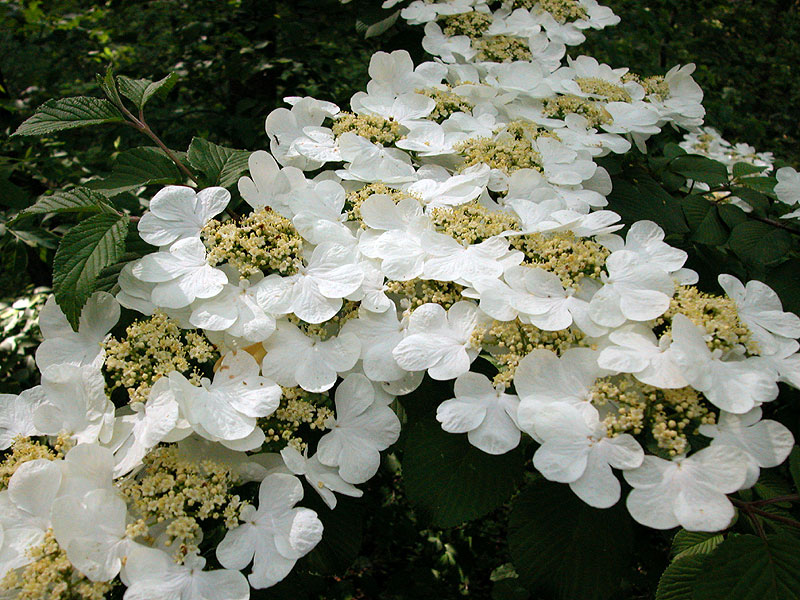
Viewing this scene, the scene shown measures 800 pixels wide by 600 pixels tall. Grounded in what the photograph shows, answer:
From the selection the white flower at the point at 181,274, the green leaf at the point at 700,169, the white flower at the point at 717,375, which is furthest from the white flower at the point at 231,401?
the green leaf at the point at 700,169

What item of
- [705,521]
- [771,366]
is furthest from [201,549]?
[771,366]

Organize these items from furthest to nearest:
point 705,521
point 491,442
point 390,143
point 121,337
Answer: point 390,143, point 121,337, point 491,442, point 705,521

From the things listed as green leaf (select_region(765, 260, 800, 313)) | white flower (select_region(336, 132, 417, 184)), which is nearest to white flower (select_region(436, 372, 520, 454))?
white flower (select_region(336, 132, 417, 184))

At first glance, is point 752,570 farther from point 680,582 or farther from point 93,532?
point 93,532

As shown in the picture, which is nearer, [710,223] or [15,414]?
[15,414]

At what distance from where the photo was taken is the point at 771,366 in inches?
32.9

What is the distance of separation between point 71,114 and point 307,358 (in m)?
0.68

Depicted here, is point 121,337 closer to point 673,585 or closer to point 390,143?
point 390,143

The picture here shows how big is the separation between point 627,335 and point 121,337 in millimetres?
747

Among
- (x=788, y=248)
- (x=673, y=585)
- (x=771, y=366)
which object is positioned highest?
(x=771, y=366)

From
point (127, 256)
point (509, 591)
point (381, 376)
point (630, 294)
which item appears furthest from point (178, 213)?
point (509, 591)

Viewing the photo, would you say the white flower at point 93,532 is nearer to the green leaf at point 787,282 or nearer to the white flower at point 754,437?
the white flower at point 754,437

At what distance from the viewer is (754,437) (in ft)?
2.52

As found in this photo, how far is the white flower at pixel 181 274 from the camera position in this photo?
3.08 feet
